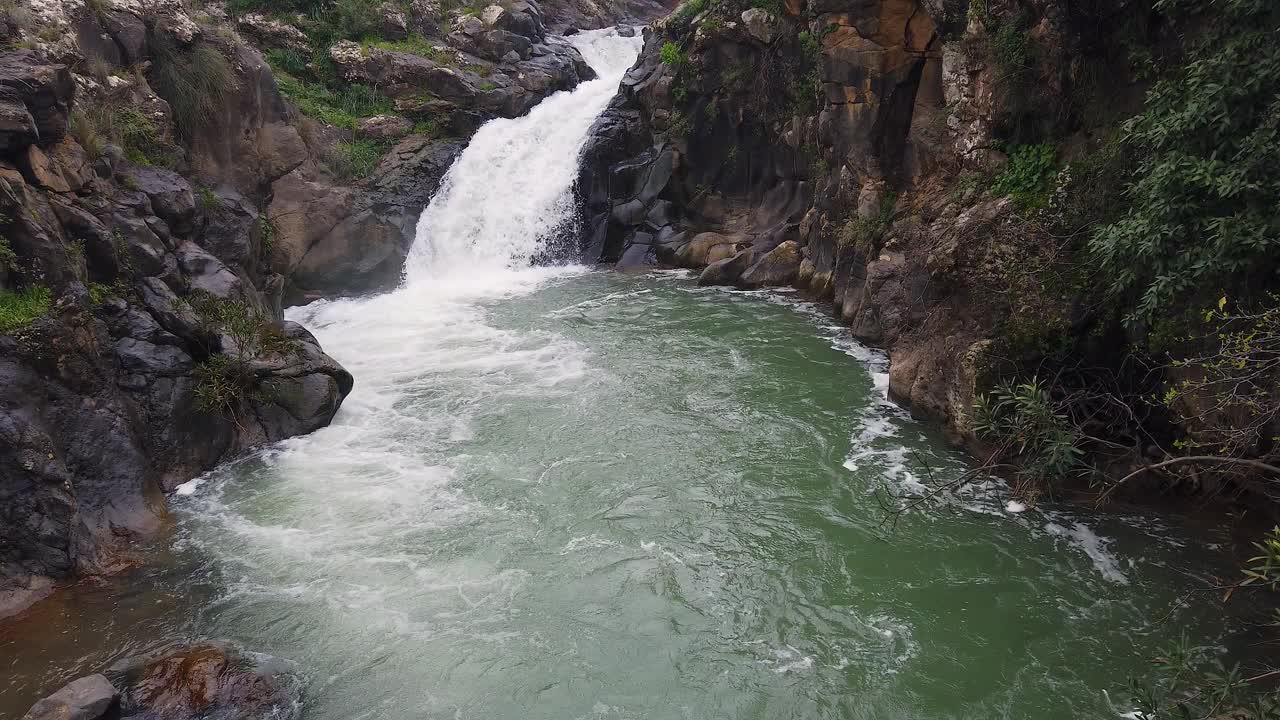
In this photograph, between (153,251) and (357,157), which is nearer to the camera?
(153,251)

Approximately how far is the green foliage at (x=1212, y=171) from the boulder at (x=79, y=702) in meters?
10.1

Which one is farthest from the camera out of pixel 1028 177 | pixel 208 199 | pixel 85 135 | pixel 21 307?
pixel 208 199

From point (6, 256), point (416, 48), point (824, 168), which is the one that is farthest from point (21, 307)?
point (416, 48)

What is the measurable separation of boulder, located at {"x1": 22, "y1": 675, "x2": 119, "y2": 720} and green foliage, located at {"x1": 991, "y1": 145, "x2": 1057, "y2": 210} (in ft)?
38.5

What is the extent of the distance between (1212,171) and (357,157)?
69.5 ft

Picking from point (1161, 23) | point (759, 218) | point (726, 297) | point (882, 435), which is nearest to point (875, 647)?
point (882, 435)

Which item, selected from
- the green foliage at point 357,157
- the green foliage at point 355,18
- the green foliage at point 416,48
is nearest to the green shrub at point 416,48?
the green foliage at point 416,48

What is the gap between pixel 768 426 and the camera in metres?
12.0

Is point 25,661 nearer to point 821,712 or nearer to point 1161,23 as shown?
point 821,712

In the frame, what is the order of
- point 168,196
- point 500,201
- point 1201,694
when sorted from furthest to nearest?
point 500,201 → point 168,196 → point 1201,694

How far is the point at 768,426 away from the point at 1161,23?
716 cm

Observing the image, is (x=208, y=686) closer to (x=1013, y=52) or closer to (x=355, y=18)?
(x=1013, y=52)

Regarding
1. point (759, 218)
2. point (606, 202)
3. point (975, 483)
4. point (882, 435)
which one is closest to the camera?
point (975, 483)

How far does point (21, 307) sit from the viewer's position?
31.2 ft
